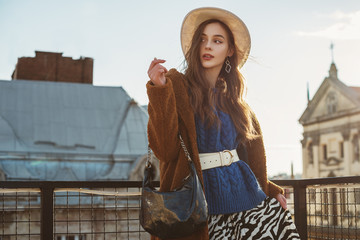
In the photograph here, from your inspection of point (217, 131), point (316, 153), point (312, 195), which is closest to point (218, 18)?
Result: point (217, 131)

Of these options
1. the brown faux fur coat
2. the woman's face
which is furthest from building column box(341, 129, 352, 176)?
the brown faux fur coat

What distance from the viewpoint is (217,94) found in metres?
3.49

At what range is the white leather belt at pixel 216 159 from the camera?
3258mm

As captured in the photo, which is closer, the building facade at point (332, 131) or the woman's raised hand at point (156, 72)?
the woman's raised hand at point (156, 72)

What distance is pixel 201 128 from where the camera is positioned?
130 inches

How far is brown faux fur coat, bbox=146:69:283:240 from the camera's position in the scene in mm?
3021

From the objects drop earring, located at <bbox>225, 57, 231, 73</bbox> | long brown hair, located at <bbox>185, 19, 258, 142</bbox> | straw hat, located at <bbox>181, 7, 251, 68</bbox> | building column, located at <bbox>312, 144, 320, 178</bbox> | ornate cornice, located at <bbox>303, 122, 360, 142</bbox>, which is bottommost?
long brown hair, located at <bbox>185, 19, 258, 142</bbox>

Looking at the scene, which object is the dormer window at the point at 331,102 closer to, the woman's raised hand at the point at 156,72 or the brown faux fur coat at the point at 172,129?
the brown faux fur coat at the point at 172,129

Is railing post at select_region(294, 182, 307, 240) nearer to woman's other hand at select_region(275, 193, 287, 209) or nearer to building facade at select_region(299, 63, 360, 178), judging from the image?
woman's other hand at select_region(275, 193, 287, 209)

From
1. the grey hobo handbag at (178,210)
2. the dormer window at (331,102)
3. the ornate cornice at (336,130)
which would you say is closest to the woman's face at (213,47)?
the grey hobo handbag at (178,210)

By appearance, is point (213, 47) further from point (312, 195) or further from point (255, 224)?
point (312, 195)

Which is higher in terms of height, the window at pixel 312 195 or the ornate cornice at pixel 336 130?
the ornate cornice at pixel 336 130

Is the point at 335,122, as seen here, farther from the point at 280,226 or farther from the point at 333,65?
the point at 280,226

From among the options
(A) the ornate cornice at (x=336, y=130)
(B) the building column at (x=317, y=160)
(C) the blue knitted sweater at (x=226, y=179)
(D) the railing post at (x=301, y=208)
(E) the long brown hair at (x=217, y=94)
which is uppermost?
(A) the ornate cornice at (x=336, y=130)
